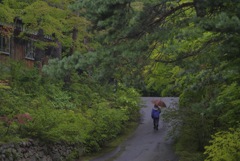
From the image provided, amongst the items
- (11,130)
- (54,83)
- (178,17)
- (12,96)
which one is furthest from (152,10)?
(54,83)

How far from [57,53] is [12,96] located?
30.7 ft

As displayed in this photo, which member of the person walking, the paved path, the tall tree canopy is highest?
the tall tree canopy

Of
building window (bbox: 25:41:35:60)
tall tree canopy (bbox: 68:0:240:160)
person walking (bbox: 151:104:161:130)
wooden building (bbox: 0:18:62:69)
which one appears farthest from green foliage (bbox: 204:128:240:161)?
building window (bbox: 25:41:35:60)

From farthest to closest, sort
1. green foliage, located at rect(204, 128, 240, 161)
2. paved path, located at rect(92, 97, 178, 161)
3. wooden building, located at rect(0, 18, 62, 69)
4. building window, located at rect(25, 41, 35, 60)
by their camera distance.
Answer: building window, located at rect(25, 41, 35, 60)
wooden building, located at rect(0, 18, 62, 69)
paved path, located at rect(92, 97, 178, 161)
green foliage, located at rect(204, 128, 240, 161)

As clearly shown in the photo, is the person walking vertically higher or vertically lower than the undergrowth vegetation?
lower

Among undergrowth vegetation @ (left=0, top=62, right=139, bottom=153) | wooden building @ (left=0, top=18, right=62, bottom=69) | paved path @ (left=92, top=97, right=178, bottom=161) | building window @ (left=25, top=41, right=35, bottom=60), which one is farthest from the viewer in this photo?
building window @ (left=25, top=41, right=35, bottom=60)

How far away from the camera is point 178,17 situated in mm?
11688

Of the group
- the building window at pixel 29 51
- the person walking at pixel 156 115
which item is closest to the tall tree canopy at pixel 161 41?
the person walking at pixel 156 115

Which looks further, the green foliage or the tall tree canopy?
the green foliage

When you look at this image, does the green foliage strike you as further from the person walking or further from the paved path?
the person walking

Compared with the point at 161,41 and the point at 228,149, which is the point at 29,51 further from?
the point at 161,41

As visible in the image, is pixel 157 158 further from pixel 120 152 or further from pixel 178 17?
pixel 178 17

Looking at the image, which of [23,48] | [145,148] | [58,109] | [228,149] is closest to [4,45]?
[23,48]

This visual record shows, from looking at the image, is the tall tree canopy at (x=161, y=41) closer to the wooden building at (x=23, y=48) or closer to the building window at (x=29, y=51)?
the wooden building at (x=23, y=48)
